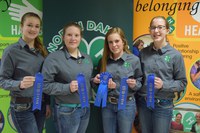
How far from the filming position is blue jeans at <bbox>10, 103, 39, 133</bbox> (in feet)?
6.35

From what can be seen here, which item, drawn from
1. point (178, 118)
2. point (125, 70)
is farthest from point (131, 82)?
point (178, 118)

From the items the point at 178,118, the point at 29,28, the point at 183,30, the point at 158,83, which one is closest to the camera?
the point at 29,28

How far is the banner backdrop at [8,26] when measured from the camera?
242cm

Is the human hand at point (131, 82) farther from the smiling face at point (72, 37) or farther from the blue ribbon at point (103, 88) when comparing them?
the smiling face at point (72, 37)

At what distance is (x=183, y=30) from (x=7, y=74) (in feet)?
5.71

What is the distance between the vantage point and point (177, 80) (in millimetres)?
2150

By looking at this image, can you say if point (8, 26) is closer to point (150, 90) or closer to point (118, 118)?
point (118, 118)

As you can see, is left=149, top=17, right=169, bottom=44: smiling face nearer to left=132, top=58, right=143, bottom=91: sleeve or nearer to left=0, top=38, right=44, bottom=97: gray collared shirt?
left=132, top=58, right=143, bottom=91: sleeve

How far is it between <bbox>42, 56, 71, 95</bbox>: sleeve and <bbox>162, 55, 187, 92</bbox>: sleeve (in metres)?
0.81

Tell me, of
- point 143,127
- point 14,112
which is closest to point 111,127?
point 143,127

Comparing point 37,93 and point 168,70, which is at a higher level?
point 168,70

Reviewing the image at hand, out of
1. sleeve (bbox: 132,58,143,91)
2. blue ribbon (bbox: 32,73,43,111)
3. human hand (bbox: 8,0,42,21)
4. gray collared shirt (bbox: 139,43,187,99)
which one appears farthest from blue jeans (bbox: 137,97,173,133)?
human hand (bbox: 8,0,42,21)

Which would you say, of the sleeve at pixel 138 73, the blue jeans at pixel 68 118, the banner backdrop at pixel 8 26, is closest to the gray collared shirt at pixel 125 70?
the sleeve at pixel 138 73

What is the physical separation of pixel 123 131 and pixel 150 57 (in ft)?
2.23
